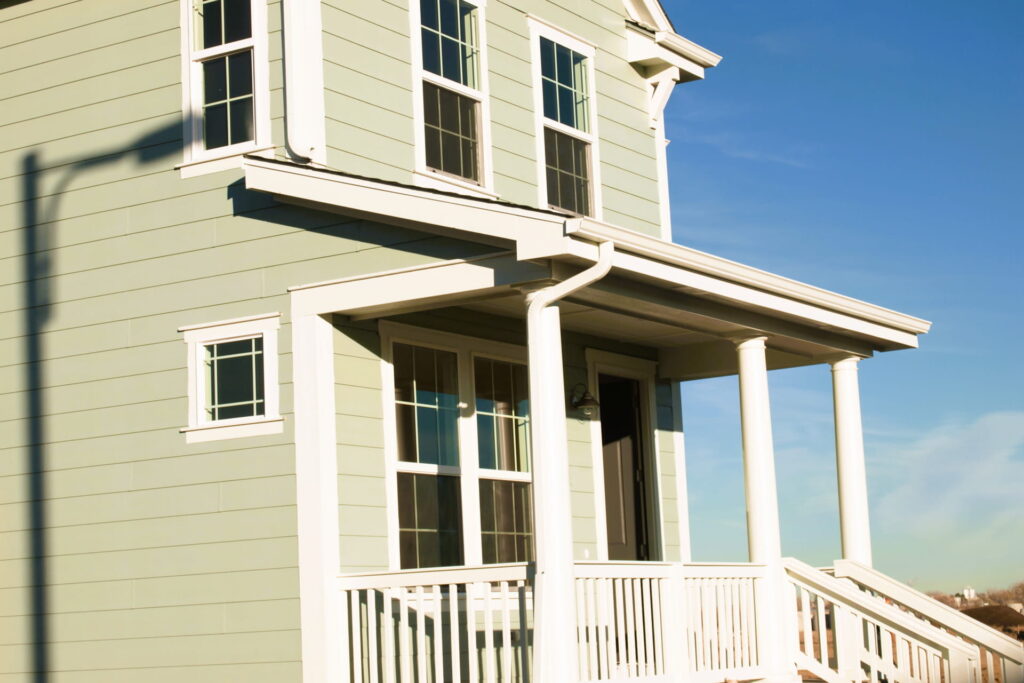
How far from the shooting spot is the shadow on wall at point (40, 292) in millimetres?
10305

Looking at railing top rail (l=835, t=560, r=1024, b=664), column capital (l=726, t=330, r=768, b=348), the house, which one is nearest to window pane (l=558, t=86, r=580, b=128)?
the house

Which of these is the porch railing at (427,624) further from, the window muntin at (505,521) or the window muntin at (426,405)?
the window muntin at (426,405)

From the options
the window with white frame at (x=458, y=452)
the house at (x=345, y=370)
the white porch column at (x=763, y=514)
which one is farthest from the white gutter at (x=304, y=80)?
the white porch column at (x=763, y=514)

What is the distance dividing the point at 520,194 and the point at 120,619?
181 inches

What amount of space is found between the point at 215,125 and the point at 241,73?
44 cm

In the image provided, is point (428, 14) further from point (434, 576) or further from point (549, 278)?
point (434, 576)

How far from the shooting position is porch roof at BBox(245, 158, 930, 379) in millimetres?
8359

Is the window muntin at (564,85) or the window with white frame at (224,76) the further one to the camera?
the window muntin at (564,85)

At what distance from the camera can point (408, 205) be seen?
885cm

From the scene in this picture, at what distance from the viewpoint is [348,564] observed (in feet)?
30.3

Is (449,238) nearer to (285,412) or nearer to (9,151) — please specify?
(285,412)

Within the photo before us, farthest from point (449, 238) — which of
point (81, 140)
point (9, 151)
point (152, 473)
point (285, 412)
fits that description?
point (9, 151)

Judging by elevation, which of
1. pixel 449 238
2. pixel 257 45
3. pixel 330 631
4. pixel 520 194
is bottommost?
pixel 330 631

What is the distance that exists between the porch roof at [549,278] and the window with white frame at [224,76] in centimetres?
79
